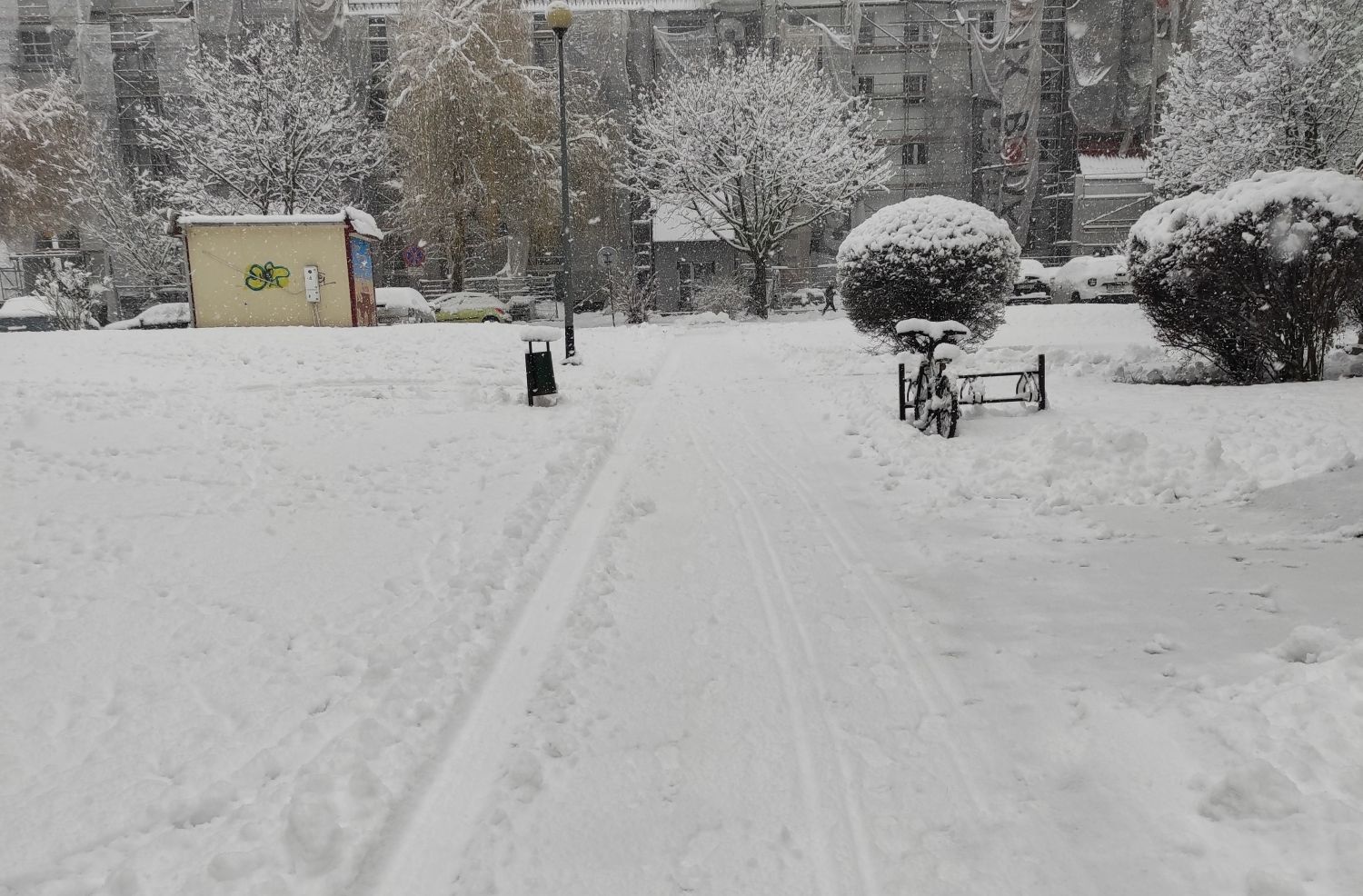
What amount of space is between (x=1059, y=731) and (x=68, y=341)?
59.1 feet

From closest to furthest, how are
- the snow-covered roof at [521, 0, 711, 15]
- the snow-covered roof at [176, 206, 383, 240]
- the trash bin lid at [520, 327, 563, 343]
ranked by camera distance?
the trash bin lid at [520, 327, 563, 343] < the snow-covered roof at [176, 206, 383, 240] < the snow-covered roof at [521, 0, 711, 15]

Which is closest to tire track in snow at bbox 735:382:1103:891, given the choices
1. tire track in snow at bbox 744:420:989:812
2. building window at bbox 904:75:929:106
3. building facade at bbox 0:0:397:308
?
tire track in snow at bbox 744:420:989:812

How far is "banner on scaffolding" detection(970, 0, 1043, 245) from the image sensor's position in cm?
3572

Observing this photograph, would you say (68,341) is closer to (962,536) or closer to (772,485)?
(772,485)

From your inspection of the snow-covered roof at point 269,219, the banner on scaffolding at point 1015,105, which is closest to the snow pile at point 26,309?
→ the snow-covered roof at point 269,219

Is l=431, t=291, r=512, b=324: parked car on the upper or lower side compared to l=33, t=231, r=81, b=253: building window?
lower

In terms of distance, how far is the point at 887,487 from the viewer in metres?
6.67

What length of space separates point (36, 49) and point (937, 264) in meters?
42.6

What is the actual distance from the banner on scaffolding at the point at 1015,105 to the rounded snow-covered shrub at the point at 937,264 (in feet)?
82.9

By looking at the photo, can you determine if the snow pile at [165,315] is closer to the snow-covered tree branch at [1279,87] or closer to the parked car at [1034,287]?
the parked car at [1034,287]

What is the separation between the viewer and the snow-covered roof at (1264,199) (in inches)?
347

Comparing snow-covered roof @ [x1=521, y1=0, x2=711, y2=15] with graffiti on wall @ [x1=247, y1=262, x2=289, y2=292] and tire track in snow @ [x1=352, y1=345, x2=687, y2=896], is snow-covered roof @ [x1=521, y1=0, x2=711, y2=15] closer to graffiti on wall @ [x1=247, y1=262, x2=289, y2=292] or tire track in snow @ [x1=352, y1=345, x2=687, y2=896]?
graffiti on wall @ [x1=247, y1=262, x2=289, y2=292]

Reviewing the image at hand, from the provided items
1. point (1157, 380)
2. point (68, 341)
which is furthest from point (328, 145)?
point (1157, 380)

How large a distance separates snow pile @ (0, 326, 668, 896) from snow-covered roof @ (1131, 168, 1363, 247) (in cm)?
714
